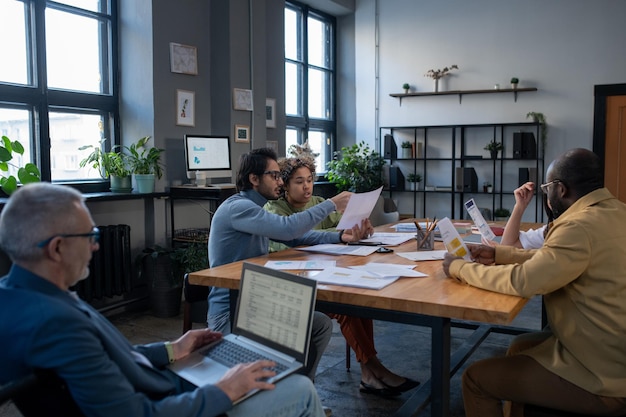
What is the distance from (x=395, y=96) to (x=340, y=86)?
0.83 m

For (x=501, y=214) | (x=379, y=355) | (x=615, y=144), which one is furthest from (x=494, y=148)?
(x=379, y=355)

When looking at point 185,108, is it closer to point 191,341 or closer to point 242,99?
point 242,99

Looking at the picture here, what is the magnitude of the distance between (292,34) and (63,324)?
6.43m

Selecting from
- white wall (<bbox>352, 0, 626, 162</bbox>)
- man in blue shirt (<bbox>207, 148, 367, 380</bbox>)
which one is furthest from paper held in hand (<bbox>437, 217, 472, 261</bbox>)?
white wall (<bbox>352, 0, 626, 162</bbox>)

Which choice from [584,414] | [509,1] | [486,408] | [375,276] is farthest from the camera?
[509,1]

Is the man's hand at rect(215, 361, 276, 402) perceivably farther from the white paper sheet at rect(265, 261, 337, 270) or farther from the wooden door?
the wooden door

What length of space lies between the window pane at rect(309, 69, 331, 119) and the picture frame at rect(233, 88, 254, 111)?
2.14 m

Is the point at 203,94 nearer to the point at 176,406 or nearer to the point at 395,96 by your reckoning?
the point at 395,96

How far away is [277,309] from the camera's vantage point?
160cm

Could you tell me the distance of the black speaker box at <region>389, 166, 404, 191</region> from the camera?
24.5 feet

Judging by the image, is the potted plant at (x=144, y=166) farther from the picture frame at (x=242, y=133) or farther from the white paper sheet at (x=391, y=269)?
the white paper sheet at (x=391, y=269)

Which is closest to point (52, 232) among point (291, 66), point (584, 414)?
point (584, 414)

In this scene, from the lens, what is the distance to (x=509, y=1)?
22.8 feet

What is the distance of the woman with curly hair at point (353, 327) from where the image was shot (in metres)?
2.90
